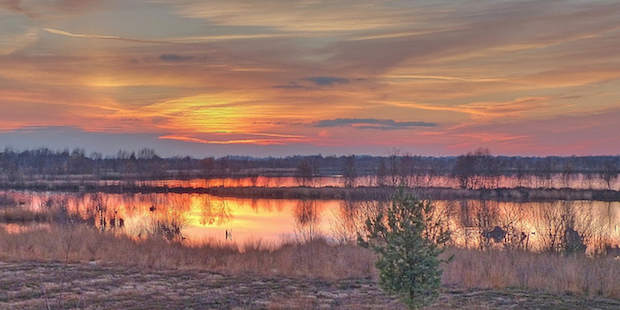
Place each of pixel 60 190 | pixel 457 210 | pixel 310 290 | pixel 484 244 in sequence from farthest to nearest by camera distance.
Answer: pixel 60 190
pixel 457 210
pixel 484 244
pixel 310 290

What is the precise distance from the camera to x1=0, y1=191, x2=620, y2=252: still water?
24766 millimetres

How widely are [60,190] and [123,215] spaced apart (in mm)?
29417

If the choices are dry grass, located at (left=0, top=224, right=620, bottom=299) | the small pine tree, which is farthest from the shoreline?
the small pine tree

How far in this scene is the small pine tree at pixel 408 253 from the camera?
7.76 meters

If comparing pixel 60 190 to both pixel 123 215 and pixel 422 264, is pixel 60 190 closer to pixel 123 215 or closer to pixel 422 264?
pixel 123 215

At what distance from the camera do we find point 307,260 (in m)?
18.5

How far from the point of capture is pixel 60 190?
214 ft

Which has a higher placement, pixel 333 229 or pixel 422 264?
pixel 422 264

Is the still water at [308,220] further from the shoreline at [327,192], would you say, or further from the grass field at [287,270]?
the shoreline at [327,192]

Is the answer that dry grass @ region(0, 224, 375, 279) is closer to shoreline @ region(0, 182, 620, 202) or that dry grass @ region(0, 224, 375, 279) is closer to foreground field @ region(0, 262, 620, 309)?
foreground field @ region(0, 262, 620, 309)

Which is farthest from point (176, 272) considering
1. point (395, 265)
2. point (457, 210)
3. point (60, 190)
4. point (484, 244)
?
point (60, 190)

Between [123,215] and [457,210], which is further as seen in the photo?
[123,215]

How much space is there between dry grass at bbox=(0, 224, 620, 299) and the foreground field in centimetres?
83

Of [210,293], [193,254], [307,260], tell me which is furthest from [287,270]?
[193,254]
